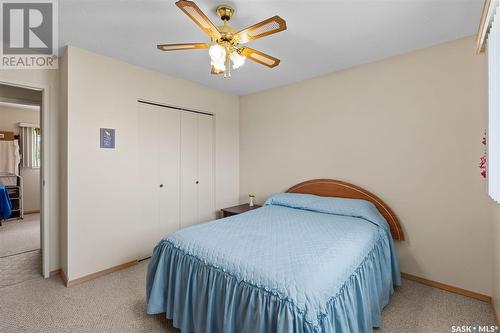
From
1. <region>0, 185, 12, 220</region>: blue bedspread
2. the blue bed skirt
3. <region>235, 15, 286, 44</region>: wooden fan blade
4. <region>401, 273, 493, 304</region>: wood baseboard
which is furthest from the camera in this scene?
<region>0, 185, 12, 220</region>: blue bedspread

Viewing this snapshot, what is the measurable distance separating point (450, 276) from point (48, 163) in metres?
4.36

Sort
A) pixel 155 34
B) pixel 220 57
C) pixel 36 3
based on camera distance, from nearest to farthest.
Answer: pixel 220 57
pixel 36 3
pixel 155 34

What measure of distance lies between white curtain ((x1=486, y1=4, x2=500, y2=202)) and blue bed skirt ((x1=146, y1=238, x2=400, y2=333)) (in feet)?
3.14

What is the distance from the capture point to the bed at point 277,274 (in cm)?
127

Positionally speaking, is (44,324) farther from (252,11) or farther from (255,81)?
(255,81)

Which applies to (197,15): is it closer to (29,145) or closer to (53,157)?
(53,157)

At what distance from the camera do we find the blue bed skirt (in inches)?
49.1

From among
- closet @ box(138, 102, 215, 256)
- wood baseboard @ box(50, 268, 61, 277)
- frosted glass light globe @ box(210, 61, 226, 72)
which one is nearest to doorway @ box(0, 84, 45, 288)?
wood baseboard @ box(50, 268, 61, 277)

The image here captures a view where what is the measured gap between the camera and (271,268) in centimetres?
140

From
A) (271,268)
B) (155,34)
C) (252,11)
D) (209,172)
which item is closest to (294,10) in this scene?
(252,11)

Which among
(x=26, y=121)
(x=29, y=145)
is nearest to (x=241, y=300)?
(x=29, y=145)

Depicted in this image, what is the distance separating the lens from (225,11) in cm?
182

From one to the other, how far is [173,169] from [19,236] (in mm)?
3059

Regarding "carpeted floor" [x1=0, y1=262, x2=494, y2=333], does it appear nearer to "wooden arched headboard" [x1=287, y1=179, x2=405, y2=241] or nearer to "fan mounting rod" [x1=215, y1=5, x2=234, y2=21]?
"wooden arched headboard" [x1=287, y1=179, x2=405, y2=241]
